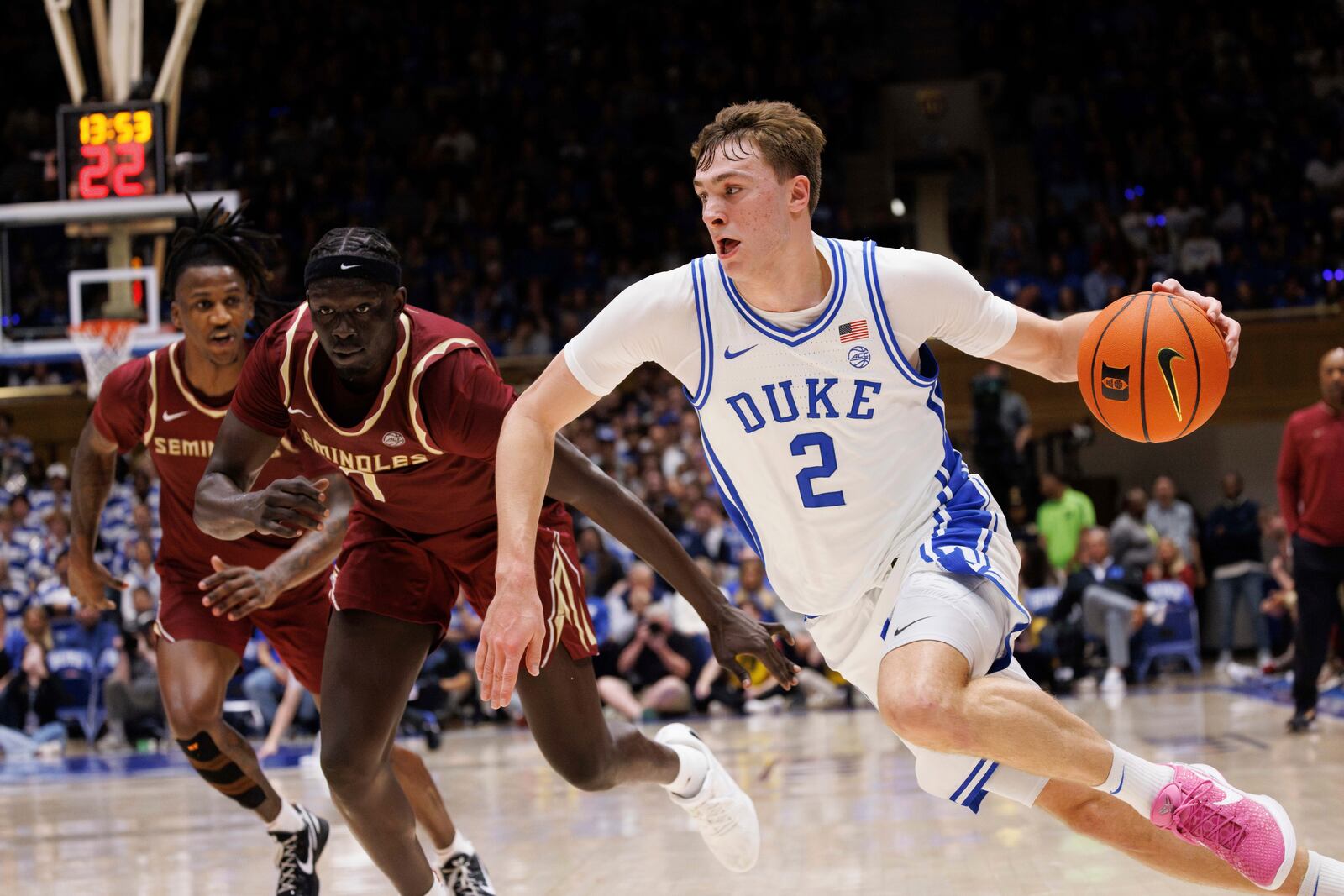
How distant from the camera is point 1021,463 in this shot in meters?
13.6

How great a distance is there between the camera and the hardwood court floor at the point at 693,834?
17.0 feet

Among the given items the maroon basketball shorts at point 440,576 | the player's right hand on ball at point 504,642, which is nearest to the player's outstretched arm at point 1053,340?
the player's right hand on ball at point 504,642

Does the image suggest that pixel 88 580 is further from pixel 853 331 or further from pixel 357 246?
pixel 853 331

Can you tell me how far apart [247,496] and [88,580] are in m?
1.85

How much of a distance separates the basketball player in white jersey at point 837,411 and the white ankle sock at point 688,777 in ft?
4.21

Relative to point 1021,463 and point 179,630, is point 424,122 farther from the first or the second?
point 179,630

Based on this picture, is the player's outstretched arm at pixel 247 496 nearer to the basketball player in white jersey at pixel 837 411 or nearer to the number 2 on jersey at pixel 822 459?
the basketball player in white jersey at pixel 837 411

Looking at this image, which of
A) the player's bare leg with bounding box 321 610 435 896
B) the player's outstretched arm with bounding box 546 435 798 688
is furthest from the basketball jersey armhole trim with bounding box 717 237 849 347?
the player's bare leg with bounding box 321 610 435 896

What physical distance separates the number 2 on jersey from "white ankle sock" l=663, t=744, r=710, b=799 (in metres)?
1.61

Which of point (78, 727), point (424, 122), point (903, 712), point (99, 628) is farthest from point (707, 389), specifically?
point (424, 122)

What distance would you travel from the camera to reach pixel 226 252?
512 centimetres

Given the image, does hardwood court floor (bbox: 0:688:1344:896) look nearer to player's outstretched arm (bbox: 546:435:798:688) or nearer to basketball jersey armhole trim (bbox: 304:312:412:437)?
player's outstretched arm (bbox: 546:435:798:688)

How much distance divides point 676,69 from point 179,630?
17.4 metres

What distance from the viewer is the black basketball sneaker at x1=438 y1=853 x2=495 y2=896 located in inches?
179
